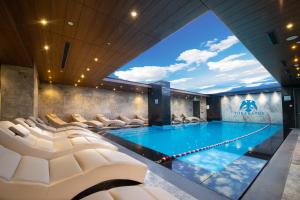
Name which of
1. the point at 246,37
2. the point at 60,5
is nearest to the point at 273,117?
the point at 246,37

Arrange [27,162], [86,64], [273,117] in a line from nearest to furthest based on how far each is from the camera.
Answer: [27,162] → [86,64] → [273,117]

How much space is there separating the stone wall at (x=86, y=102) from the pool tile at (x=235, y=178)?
11326 mm

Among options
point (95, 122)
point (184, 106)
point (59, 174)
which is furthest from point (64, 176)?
point (184, 106)

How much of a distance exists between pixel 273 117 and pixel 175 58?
1490 cm

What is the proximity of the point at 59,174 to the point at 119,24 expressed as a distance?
3.32 metres

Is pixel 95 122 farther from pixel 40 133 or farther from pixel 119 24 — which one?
pixel 119 24

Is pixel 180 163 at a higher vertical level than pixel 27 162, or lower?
lower

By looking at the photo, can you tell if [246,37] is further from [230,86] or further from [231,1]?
[230,86]

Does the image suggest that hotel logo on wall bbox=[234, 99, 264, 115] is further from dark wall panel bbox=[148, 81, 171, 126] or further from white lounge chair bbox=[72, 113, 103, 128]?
white lounge chair bbox=[72, 113, 103, 128]

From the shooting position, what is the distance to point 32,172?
68.1 inches

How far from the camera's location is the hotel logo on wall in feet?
52.5

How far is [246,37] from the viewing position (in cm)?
433

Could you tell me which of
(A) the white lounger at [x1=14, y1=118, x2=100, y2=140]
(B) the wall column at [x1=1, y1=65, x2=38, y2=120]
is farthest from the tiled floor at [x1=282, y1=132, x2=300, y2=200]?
(B) the wall column at [x1=1, y1=65, x2=38, y2=120]

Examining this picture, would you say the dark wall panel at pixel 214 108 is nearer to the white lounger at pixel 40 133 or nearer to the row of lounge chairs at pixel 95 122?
the row of lounge chairs at pixel 95 122
